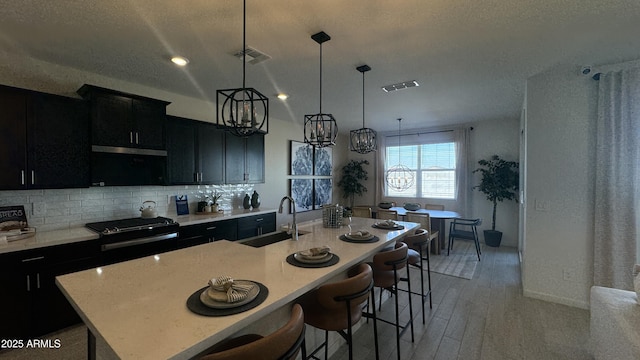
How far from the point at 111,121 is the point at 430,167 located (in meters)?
6.22

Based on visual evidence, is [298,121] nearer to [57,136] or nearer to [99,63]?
[99,63]

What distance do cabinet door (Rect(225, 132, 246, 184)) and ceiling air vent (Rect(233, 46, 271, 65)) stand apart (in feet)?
5.46

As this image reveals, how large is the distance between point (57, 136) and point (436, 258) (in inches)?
219

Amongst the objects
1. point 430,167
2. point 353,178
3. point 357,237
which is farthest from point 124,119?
point 430,167

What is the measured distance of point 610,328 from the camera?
1865mm

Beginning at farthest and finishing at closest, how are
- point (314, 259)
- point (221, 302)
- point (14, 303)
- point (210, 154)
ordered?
1. point (210, 154)
2. point (14, 303)
3. point (314, 259)
4. point (221, 302)

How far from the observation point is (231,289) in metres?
1.22

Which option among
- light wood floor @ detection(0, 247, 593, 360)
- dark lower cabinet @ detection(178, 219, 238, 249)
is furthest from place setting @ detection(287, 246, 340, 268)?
dark lower cabinet @ detection(178, 219, 238, 249)

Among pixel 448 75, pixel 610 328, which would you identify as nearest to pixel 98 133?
pixel 448 75

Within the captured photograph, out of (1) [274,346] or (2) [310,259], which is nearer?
(1) [274,346]

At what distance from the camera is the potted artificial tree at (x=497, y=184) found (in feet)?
17.5

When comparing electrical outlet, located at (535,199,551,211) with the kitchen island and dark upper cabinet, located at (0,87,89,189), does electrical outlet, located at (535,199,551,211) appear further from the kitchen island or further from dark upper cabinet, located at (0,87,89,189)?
dark upper cabinet, located at (0,87,89,189)

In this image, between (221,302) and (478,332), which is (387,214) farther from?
(221,302)

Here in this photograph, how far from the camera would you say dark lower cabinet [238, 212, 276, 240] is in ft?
13.5
